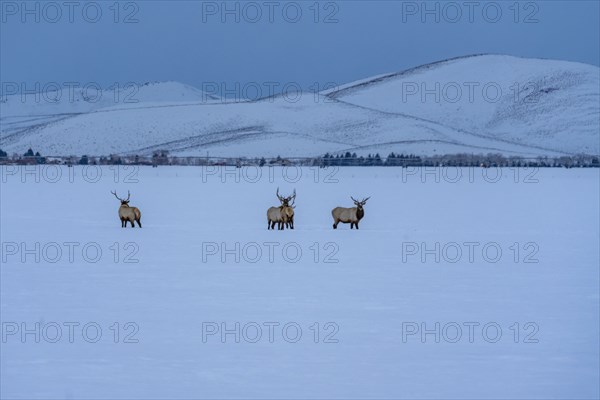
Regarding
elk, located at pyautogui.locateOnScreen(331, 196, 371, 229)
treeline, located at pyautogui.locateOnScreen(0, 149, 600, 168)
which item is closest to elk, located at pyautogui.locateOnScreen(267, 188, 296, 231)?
elk, located at pyautogui.locateOnScreen(331, 196, 371, 229)

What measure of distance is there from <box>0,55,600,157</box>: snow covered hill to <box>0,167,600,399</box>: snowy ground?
109996 millimetres

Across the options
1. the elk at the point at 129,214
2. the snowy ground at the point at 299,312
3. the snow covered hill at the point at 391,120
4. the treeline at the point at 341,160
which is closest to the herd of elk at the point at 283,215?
the elk at the point at 129,214

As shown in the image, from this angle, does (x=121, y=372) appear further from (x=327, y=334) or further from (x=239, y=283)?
(x=239, y=283)

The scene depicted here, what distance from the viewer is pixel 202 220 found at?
816 inches

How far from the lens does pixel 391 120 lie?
154 meters

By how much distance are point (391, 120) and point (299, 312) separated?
145207 mm

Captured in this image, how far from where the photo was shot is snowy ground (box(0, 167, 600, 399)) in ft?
23.4

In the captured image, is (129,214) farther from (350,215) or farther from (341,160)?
(341,160)

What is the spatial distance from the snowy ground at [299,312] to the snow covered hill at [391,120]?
4331 inches

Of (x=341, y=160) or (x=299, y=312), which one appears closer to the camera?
(x=299, y=312)

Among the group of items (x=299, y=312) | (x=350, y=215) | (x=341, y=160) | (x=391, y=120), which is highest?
(x=391, y=120)

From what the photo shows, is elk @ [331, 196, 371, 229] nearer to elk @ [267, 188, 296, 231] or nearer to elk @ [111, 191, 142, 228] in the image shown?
elk @ [267, 188, 296, 231]

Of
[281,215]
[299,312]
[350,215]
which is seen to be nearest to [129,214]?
[281,215]

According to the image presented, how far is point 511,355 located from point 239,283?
401 cm
